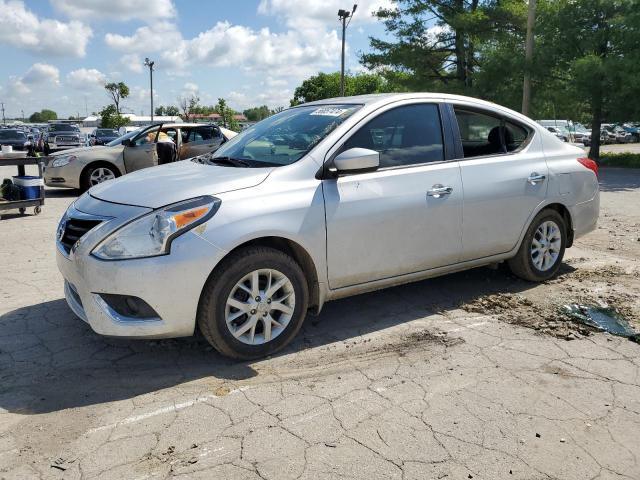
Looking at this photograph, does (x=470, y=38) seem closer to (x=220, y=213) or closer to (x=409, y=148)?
(x=409, y=148)

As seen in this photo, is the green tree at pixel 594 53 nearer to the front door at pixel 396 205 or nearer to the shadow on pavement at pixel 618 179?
the shadow on pavement at pixel 618 179

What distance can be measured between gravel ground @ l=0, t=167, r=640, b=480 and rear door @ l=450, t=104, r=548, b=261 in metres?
0.60

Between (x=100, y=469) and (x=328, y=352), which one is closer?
(x=100, y=469)

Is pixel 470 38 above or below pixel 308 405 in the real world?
above

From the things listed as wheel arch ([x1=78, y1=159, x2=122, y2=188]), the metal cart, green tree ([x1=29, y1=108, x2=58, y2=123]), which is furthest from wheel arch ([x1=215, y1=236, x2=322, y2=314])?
green tree ([x1=29, y1=108, x2=58, y2=123])

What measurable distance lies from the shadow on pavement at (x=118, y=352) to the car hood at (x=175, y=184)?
1.05 meters

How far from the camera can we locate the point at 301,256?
389cm

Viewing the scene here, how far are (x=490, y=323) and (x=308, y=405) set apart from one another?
1.92 metres

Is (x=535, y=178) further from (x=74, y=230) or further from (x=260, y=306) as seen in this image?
(x=74, y=230)

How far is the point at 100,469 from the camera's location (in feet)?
8.54

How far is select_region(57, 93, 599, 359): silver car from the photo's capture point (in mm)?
A: 3422

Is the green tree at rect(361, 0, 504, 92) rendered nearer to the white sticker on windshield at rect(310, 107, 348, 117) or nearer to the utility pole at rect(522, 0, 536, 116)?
→ the utility pole at rect(522, 0, 536, 116)

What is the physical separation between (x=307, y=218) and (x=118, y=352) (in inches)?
62.7

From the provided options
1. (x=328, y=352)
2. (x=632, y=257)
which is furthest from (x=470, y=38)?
(x=328, y=352)
